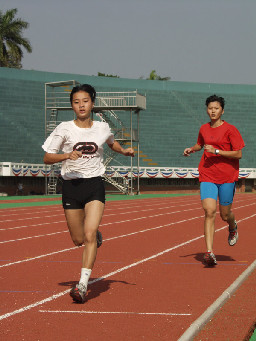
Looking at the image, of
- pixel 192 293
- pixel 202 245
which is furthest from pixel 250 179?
pixel 192 293

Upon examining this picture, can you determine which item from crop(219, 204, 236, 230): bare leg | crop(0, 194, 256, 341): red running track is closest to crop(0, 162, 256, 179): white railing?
crop(0, 194, 256, 341): red running track

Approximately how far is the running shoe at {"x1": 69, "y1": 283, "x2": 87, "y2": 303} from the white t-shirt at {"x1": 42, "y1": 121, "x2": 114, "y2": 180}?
1190 millimetres

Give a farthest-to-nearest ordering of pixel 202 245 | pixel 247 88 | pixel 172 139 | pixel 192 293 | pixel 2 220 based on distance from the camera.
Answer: pixel 247 88, pixel 172 139, pixel 2 220, pixel 202 245, pixel 192 293

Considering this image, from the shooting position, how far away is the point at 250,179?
65500mm

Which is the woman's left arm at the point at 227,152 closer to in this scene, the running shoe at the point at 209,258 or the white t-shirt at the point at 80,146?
the running shoe at the point at 209,258

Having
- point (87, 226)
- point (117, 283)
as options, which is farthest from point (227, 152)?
point (87, 226)

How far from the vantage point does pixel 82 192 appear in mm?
7109

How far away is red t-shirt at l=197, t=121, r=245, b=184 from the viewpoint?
943cm

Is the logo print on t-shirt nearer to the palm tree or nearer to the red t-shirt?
the red t-shirt

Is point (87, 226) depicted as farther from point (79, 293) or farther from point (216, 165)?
point (216, 165)

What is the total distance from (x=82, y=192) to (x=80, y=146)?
48cm

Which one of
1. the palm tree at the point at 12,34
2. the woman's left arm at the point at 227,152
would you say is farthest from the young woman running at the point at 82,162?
the palm tree at the point at 12,34

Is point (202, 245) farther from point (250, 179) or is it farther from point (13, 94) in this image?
point (250, 179)

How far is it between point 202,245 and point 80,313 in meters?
6.63
